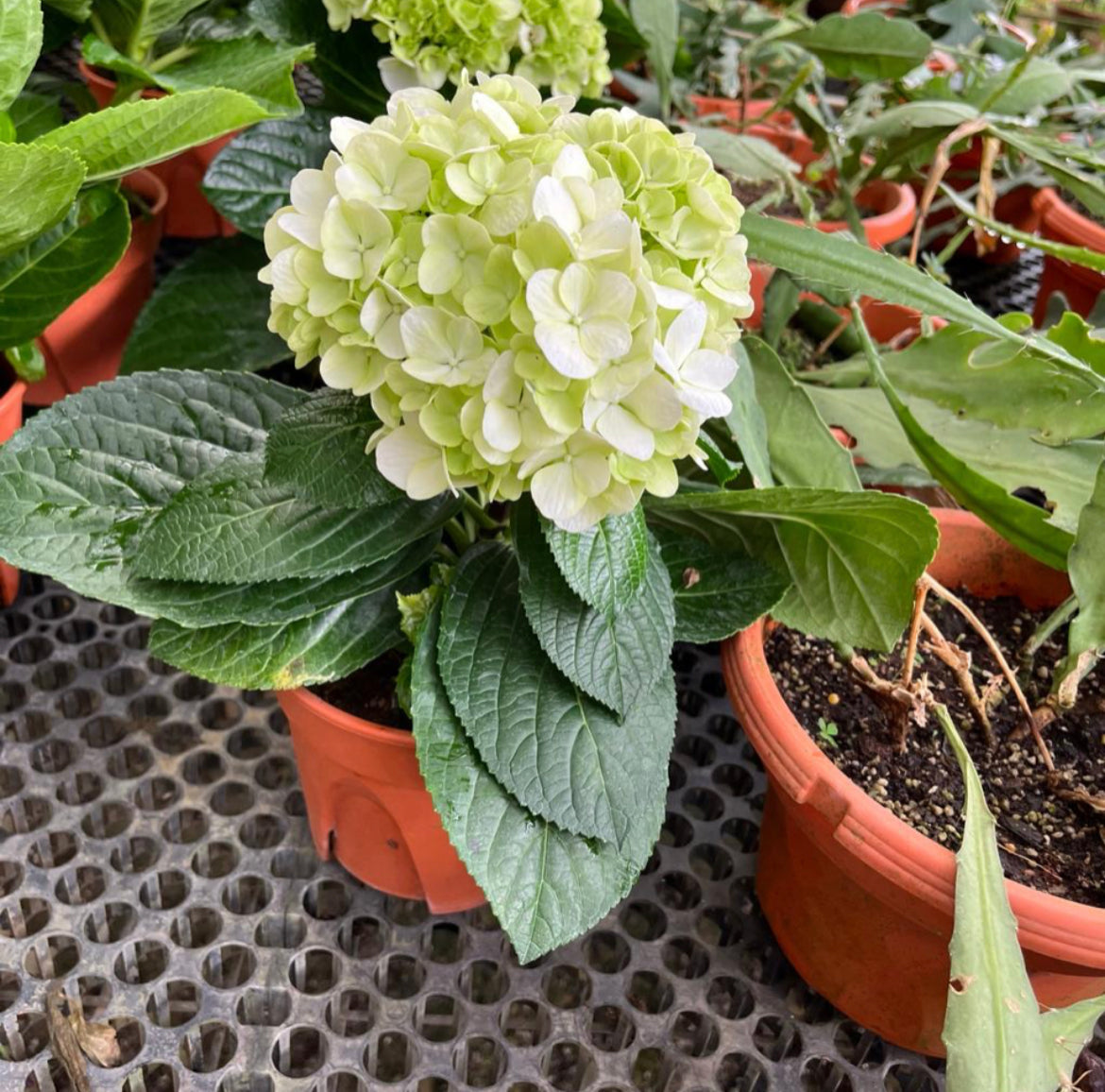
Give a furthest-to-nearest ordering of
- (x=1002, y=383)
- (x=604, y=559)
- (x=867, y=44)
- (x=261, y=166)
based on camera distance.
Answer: (x=867, y=44)
(x=261, y=166)
(x=1002, y=383)
(x=604, y=559)

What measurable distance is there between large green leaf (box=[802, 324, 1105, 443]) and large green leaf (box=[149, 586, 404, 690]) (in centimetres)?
52

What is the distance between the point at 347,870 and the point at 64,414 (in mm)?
424

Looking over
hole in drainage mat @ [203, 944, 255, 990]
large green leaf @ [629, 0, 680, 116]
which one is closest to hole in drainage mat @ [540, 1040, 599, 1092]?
hole in drainage mat @ [203, 944, 255, 990]

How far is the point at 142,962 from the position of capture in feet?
2.59

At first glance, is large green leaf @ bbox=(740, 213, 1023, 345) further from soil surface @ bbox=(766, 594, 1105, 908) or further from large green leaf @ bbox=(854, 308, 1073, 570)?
soil surface @ bbox=(766, 594, 1105, 908)

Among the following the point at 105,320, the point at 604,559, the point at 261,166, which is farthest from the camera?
the point at 105,320

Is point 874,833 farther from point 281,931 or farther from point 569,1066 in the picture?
point 281,931

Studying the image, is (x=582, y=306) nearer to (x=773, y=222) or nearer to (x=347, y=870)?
(x=773, y=222)

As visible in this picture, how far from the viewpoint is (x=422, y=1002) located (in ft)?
2.56

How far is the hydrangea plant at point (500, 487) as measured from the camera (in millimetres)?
541

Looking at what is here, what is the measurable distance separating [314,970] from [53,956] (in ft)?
0.64

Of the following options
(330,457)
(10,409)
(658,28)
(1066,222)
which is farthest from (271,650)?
(1066,222)

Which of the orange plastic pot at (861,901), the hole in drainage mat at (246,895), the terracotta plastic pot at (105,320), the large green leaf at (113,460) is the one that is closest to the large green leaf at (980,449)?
the orange plastic pot at (861,901)

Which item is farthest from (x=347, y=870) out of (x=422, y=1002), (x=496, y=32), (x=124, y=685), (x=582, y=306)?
(x=496, y=32)
